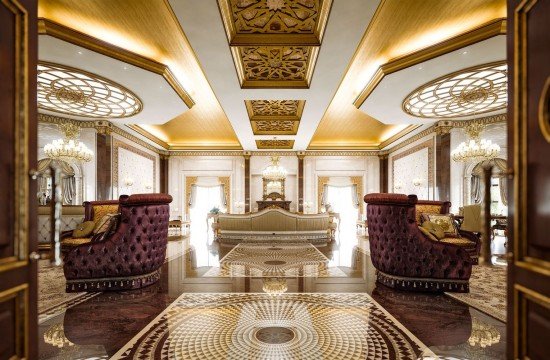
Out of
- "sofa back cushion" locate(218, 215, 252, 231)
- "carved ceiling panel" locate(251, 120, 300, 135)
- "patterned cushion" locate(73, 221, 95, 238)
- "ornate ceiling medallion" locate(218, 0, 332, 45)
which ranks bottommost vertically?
"sofa back cushion" locate(218, 215, 252, 231)

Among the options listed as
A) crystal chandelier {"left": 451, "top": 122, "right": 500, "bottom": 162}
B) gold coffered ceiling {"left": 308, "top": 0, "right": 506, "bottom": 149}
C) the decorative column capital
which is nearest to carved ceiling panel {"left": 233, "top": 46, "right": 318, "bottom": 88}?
gold coffered ceiling {"left": 308, "top": 0, "right": 506, "bottom": 149}

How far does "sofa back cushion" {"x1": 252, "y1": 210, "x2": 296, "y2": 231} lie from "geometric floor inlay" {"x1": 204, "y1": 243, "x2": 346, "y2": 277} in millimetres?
1113

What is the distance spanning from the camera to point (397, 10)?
13.6ft

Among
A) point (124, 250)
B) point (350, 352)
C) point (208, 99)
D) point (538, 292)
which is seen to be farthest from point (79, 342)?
point (208, 99)

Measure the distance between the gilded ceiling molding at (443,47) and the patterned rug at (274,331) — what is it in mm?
3865

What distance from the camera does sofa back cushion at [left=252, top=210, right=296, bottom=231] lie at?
7770 millimetres

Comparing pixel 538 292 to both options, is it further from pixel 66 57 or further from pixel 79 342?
pixel 66 57

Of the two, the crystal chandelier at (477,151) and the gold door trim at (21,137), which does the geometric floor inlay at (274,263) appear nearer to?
the gold door trim at (21,137)

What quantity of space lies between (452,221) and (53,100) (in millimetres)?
8496

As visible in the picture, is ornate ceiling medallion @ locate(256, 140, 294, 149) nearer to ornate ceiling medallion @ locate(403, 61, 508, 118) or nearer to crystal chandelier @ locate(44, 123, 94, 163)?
ornate ceiling medallion @ locate(403, 61, 508, 118)

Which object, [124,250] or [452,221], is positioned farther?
[452,221]

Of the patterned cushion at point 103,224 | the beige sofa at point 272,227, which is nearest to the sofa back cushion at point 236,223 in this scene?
the beige sofa at point 272,227

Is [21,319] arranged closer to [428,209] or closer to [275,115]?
[428,209]

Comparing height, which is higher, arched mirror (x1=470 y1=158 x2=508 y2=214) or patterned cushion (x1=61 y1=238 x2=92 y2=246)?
arched mirror (x1=470 y1=158 x2=508 y2=214)
